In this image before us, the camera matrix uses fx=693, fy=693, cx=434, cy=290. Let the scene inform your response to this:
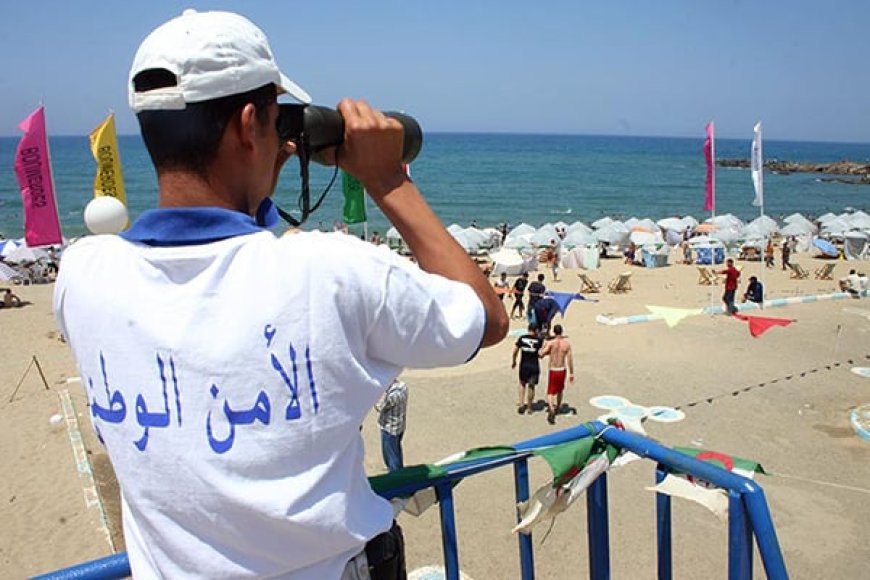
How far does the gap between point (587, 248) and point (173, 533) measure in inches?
1048

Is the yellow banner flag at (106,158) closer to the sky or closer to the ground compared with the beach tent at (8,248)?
closer to the sky

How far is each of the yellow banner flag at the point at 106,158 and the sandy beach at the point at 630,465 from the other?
11.5 feet

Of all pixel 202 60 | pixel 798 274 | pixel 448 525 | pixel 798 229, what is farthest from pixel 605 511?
pixel 798 229

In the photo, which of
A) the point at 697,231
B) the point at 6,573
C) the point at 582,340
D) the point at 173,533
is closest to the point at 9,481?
the point at 6,573

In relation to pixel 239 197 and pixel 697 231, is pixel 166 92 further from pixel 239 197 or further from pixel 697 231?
pixel 697 231

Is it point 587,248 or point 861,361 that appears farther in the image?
point 587,248

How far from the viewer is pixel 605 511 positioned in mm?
2188

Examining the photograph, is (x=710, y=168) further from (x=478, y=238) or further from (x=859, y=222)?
(x=859, y=222)

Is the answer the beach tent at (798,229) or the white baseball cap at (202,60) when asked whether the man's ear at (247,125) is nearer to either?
the white baseball cap at (202,60)

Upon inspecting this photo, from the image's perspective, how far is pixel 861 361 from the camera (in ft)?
41.0

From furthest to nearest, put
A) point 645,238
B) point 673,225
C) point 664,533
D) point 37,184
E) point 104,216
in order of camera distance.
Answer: point 673,225 < point 645,238 < point 37,184 < point 104,216 < point 664,533

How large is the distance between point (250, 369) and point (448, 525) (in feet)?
3.77

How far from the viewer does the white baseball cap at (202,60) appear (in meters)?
1.07

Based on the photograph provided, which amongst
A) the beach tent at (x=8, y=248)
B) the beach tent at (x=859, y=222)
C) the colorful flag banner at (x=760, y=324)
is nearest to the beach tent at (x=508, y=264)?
the colorful flag banner at (x=760, y=324)
